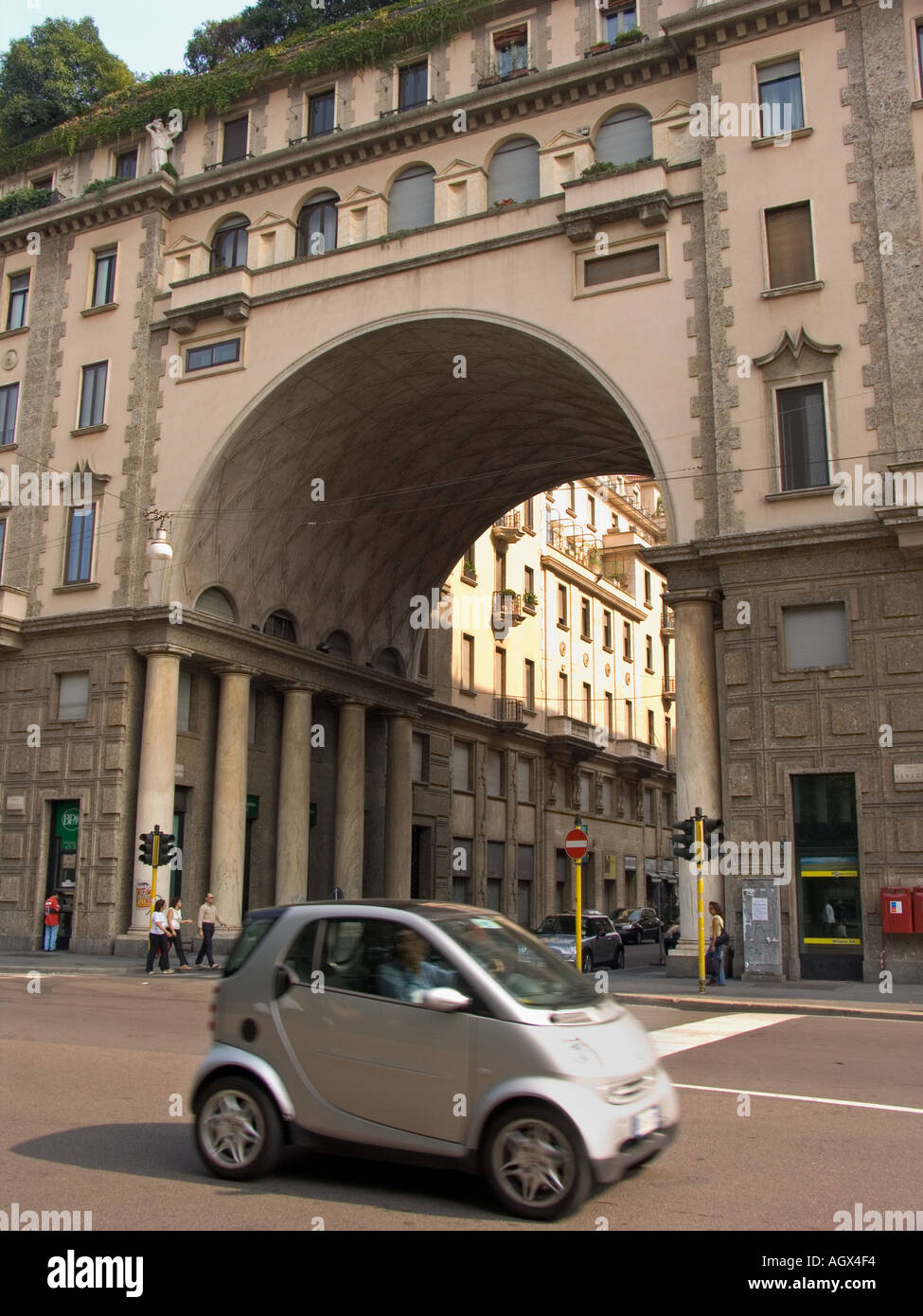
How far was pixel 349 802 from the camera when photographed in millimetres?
35094

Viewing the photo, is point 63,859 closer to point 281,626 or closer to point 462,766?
point 281,626

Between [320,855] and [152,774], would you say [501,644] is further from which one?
[152,774]

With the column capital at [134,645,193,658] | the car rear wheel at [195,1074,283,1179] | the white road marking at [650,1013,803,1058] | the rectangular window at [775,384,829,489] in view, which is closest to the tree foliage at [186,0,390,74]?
the column capital at [134,645,193,658]

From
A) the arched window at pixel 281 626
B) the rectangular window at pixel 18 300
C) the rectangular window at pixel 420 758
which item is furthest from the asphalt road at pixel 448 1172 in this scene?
the rectangular window at pixel 420 758

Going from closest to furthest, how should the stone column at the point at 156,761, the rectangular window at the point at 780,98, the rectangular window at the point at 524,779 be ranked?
1. the rectangular window at the point at 780,98
2. the stone column at the point at 156,761
3. the rectangular window at the point at 524,779

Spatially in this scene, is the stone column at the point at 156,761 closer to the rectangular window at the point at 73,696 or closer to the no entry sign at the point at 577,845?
the rectangular window at the point at 73,696

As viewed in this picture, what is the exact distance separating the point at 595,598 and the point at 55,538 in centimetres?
2919

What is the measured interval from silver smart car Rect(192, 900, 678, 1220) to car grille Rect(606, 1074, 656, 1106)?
0.4 inches

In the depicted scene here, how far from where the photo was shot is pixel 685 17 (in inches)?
977

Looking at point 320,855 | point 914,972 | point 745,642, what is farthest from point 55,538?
point 914,972

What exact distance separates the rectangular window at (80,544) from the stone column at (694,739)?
1559 centimetres

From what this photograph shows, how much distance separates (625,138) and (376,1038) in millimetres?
24903

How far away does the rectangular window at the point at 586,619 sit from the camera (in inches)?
2114

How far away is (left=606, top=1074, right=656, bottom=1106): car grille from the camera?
6.20 m
